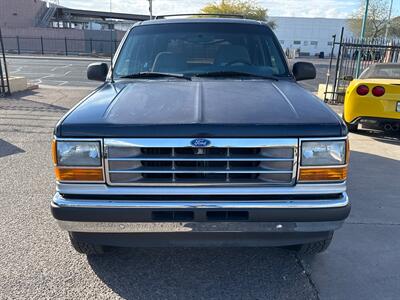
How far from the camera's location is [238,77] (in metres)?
3.54

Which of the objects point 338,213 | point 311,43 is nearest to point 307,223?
point 338,213

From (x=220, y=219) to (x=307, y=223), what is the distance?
550 millimetres

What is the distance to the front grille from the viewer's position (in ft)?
7.57

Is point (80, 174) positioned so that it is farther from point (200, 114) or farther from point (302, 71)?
point (302, 71)

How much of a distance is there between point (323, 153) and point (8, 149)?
204 inches

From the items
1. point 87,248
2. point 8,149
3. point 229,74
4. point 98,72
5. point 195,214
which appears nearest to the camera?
point 195,214

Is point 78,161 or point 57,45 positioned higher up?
point 78,161

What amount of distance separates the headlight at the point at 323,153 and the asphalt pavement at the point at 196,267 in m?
0.99

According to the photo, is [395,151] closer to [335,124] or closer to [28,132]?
[335,124]

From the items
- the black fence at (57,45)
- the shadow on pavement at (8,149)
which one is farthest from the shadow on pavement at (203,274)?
the black fence at (57,45)

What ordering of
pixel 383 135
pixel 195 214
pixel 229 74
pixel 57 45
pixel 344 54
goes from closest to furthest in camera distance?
pixel 195 214 < pixel 229 74 < pixel 383 135 < pixel 344 54 < pixel 57 45

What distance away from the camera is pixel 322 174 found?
241 centimetres

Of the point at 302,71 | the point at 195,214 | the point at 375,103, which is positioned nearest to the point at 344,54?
the point at 375,103

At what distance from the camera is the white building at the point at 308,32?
6831cm
